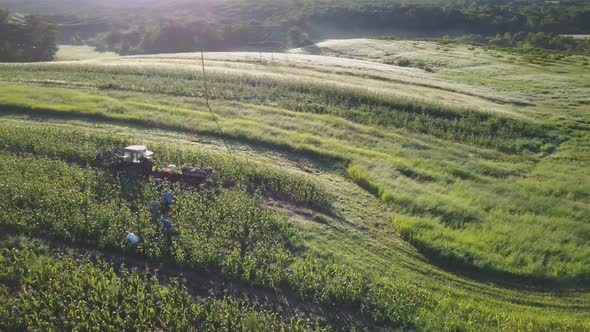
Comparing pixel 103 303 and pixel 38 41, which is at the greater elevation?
pixel 38 41

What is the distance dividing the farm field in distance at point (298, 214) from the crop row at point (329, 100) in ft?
0.90

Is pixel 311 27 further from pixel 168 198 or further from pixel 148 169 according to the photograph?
pixel 168 198

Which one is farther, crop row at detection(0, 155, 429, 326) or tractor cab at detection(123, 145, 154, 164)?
tractor cab at detection(123, 145, 154, 164)

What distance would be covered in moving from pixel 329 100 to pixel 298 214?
23.7 metres

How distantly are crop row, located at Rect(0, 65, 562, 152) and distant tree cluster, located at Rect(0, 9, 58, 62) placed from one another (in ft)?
123

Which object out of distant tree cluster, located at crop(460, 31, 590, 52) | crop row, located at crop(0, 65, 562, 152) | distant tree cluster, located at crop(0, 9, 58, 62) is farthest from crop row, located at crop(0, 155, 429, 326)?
distant tree cluster, located at crop(460, 31, 590, 52)

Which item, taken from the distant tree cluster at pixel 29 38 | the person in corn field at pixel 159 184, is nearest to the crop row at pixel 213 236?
the person in corn field at pixel 159 184

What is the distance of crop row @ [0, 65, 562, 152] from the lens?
3731 cm

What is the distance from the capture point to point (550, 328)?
624 inches

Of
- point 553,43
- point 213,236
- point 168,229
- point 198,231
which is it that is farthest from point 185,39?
point 213,236

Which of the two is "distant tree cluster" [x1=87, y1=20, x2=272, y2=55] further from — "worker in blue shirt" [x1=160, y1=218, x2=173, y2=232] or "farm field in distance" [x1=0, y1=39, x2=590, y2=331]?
"worker in blue shirt" [x1=160, y1=218, x2=173, y2=232]

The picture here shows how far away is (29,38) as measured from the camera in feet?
279

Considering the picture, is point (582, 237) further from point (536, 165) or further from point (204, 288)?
point (204, 288)

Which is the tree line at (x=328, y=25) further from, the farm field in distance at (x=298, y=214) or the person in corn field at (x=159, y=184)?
the person in corn field at (x=159, y=184)
